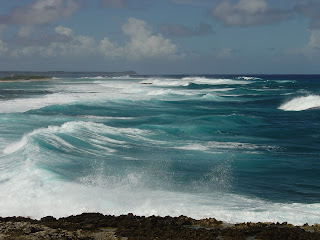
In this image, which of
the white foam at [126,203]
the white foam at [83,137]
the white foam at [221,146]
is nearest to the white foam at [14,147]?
the white foam at [83,137]

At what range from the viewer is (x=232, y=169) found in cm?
→ 1616

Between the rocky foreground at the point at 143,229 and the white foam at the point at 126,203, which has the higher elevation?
the rocky foreground at the point at 143,229

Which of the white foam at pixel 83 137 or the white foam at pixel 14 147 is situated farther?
the white foam at pixel 83 137

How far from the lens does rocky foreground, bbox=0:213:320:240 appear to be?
855cm

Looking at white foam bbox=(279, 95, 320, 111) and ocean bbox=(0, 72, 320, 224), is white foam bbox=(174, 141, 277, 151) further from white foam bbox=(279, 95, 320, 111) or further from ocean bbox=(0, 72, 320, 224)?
white foam bbox=(279, 95, 320, 111)

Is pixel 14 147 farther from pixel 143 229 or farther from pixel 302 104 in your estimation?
pixel 302 104

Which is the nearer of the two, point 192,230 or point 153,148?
point 192,230

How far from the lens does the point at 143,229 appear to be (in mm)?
8945

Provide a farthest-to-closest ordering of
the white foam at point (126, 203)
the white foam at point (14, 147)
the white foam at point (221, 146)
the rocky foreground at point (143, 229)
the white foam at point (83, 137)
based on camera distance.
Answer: the white foam at point (221, 146) < the white foam at point (83, 137) < the white foam at point (14, 147) < the white foam at point (126, 203) < the rocky foreground at point (143, 229)

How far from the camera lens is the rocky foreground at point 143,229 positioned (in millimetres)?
8547

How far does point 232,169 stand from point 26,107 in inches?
955

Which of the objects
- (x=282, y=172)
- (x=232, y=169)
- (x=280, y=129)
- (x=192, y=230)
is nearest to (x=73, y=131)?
(x=232, y=169)

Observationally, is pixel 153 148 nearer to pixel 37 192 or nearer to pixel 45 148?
pixel 45 148

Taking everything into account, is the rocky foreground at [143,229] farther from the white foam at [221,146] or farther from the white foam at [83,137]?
the white foam at [221,146]
